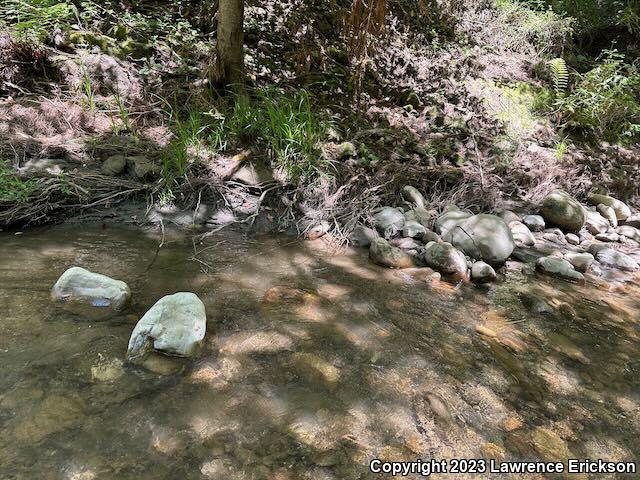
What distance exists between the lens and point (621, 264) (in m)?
3.73

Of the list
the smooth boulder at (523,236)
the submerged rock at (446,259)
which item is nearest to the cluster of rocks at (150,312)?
the submerged rock at (446,259)

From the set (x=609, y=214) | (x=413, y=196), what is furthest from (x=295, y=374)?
(x=609, y=214)

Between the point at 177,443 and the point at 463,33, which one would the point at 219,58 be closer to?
the point at 177,443

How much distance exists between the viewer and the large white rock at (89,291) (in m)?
2.18

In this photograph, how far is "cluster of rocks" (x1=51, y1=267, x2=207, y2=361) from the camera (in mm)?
1888

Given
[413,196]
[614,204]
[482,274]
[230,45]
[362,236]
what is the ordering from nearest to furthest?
[482,274]
[362,236]
[413,196]
[230,45]
[614,204]

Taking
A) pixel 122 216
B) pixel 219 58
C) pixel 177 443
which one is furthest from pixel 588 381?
pixel 219 58

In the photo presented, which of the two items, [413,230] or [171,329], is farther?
[413,230]

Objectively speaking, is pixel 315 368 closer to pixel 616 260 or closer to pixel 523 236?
pixel 523 236

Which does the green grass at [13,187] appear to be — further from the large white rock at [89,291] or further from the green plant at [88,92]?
the large white rock at [89,291]

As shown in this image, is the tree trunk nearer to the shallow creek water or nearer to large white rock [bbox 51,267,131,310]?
the shallow creek water

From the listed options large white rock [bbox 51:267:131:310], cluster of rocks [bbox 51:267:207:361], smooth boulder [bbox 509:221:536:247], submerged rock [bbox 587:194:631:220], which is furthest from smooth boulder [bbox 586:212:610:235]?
large white rock [bbox 51:267:131:310]

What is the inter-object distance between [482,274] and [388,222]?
3.03ft

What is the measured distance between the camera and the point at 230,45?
4227 millimetres
